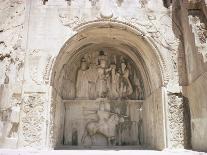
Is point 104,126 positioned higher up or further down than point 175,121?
further down

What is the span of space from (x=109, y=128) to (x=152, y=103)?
71.6 inches

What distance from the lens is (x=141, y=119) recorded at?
32.3 feet

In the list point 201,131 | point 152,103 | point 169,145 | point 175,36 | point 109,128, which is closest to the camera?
point 201,131

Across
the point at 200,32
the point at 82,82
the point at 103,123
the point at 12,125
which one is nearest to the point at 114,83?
the point at 82,82

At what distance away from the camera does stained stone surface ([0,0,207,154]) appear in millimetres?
7391

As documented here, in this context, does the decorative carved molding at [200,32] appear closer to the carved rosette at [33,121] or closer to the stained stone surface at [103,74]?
the stained stone surface at [103,74]

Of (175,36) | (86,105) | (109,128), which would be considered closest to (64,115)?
(86,105)

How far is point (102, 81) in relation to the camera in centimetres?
1005

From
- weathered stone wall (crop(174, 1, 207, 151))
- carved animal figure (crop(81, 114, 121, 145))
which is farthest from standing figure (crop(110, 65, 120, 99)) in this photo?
weathered stone wall (crop(174, 1, 207, 151))

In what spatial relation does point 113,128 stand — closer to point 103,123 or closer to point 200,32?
point 103,123

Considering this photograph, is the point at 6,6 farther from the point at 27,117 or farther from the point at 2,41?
the point at 27,117

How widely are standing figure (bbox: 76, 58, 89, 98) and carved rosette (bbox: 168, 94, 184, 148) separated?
3.43 meters

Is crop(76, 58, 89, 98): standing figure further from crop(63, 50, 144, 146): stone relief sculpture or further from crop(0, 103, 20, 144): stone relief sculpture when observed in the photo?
crop(0, 103, 20, 144): stone relief sculpture

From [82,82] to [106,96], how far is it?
103cm
